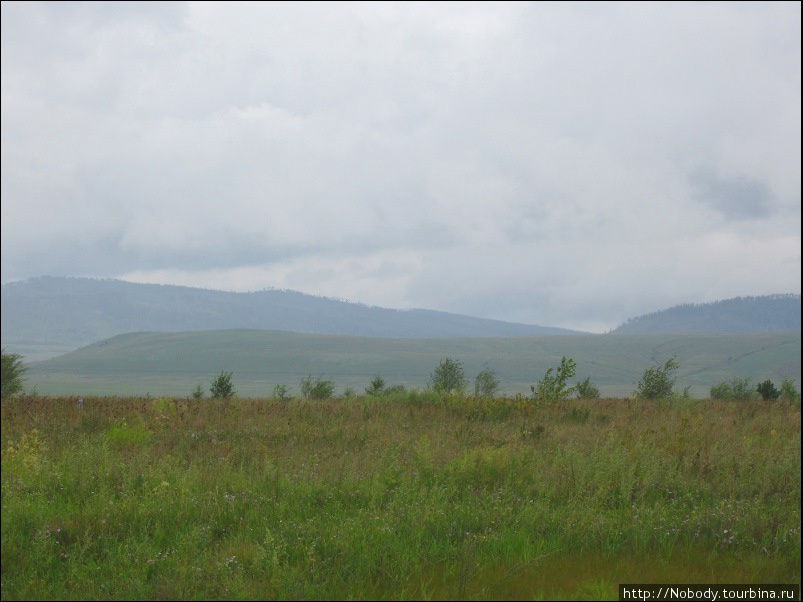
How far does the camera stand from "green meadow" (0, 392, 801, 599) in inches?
247

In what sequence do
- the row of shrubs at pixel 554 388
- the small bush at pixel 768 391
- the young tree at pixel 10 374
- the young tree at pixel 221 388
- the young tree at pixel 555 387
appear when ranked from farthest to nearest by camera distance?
the small bush at pixel 768 391
the young tree at pixel 221 388
the young tree at pixel 10 374
the row of shrubs at pixel 554 388
the young tree at pixel 555 387

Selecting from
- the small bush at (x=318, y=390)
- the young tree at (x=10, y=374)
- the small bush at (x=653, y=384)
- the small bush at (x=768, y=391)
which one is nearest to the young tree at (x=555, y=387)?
the small bush at (x=653, y=384)

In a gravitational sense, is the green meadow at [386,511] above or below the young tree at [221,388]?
below

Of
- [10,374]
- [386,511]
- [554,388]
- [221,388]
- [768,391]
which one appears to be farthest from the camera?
[768,391]

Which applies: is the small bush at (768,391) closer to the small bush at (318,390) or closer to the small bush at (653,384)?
the small bush at (653,384)

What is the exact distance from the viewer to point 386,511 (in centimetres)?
798

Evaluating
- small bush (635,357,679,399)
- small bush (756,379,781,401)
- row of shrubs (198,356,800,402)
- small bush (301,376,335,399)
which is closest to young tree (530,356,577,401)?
row of shrubs (198,356,800,402)

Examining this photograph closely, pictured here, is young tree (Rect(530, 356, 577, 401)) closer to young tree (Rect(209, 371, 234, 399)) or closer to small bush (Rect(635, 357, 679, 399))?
small bush (Rect(635, 357, 679, 399))

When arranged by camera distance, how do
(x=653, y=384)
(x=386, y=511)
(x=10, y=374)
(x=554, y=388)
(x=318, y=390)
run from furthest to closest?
(x=318, y=390), (x=653, y=384), (x=10, y=374), (x=554, y=388), (x=386, y=511)

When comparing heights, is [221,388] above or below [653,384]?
below

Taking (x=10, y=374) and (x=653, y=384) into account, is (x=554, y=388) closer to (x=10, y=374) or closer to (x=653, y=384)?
(x=653, y=384)

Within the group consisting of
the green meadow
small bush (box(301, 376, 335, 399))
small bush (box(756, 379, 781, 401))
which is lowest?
the green meadow

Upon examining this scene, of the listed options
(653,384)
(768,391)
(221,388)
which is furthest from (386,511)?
(768,391)

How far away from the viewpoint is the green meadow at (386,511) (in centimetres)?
627
